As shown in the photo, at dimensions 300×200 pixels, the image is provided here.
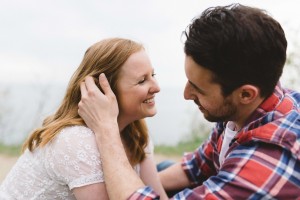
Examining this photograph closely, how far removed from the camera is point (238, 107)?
2.26 meters

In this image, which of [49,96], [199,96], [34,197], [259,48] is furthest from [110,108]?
[49,96]

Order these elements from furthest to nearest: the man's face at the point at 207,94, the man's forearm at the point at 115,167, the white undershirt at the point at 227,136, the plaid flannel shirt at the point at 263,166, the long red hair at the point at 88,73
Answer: the white undershirt at the point at 227,136, the long red hair at the point at 88,73, the man's face at the point at 207,94, the man's forearm at the point at 115,167, the plaid flannel shirt at the point at 263,166

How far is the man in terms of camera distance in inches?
77.6

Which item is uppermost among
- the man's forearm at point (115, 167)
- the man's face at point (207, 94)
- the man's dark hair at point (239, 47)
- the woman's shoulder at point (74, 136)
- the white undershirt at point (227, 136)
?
the man's dark hair at point (239, 47)

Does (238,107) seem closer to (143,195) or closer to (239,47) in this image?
(239,47)

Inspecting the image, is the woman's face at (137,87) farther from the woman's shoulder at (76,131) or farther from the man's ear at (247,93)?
the man's ear at (247,93)

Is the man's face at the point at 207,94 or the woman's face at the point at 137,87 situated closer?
the man's face at the point at 207,94

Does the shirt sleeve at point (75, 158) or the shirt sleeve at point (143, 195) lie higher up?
the shirt sleeve at point (75, 158)

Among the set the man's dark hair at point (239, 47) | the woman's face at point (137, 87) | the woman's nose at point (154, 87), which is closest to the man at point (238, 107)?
the man's dark hair at point (239, 47)

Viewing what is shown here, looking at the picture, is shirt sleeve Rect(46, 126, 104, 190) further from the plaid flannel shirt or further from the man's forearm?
the plaid flannel shirt

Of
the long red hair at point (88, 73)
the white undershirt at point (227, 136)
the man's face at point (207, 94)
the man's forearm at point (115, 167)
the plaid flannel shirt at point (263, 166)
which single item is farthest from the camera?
the white undershirt at point (227, 136)

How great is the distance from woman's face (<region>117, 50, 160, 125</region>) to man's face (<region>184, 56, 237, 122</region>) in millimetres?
246

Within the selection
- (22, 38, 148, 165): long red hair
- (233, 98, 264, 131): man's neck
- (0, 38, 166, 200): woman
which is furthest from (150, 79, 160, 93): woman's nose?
(233, 98, 264, 131): man's neck

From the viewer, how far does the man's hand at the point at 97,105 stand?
2.32 meters
